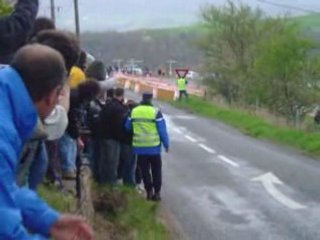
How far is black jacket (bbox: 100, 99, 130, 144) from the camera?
13.1 meters

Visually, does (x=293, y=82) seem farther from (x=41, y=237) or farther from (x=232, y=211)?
(x=41, y=237)

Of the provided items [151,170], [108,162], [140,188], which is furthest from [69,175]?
[140,188]

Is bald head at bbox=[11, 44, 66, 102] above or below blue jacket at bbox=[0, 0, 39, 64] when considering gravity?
above

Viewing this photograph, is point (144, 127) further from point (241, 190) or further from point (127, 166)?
point (241, 190)

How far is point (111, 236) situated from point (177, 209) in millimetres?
4495

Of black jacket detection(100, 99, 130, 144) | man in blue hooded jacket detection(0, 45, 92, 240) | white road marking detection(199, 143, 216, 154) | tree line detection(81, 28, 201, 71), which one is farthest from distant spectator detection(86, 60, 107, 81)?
tree line detection(81, 28, 201, 71)

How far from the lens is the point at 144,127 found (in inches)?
583

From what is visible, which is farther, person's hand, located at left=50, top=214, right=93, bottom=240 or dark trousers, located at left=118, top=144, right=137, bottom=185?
dark trousers, located at left=118, top=144, right=137, bottom=185

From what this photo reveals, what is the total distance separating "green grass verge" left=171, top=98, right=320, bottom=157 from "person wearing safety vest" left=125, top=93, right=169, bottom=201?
31.8 ft

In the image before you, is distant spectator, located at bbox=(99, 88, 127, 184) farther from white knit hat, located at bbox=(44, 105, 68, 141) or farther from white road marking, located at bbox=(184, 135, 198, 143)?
white road marking, located at bbox=(184, 135, 198, 143)

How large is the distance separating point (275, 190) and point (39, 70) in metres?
14.0

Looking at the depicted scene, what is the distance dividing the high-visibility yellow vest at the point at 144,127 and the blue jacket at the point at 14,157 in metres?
11.0

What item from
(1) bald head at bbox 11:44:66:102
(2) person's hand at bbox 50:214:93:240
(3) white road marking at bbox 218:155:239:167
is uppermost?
(1) bald head at bbox 11:44:66:102

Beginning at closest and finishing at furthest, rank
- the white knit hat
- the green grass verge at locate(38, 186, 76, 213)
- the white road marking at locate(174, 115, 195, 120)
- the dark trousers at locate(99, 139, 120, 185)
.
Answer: the white knit hat, the green grass verge at locate(38, 186, 76, 213), the dark trousers at locate(99, 139, 120, 185), the white road marking at locate(174, 115, 195, 120)
